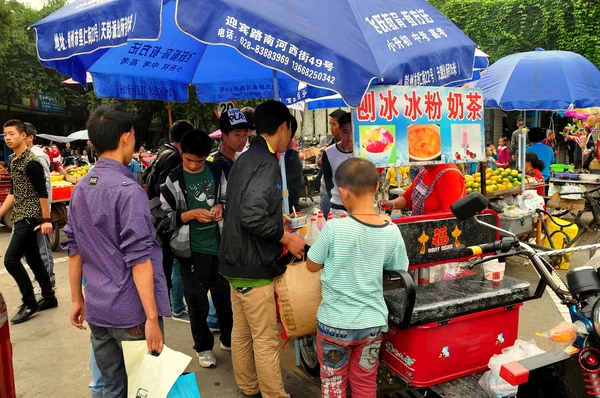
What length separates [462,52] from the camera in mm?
3285

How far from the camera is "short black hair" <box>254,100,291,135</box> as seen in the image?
113 inches

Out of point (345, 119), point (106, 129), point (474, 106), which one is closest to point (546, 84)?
point (345, 119)

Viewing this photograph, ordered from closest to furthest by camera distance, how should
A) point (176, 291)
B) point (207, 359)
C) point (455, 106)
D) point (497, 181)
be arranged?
point (455, 106)
point (207, 359)
point (176, 291)
point (497, 181)

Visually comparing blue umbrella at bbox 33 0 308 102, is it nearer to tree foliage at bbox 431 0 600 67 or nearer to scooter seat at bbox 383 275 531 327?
scooter seat at bbox 383 275 531 327

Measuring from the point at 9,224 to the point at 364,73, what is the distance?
9863 mm

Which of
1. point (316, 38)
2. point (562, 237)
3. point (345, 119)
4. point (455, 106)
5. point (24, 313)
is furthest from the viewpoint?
point (562, 237)

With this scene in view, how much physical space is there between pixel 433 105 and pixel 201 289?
2.40 m

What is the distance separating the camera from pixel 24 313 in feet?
16.1

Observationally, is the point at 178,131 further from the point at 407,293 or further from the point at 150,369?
the point at 407,293

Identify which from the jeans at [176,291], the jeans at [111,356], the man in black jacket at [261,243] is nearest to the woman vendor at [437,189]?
the man in black jacket at [261,243]

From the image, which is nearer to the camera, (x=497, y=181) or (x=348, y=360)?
(x=348, y=360)

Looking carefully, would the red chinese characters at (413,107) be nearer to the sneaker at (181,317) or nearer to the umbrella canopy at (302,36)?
the umbrella canopy at (302,36)

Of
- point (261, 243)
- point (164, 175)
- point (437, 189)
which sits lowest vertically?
point (261, 243)

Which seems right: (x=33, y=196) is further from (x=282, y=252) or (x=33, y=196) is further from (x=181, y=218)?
(x=282, y=252)
